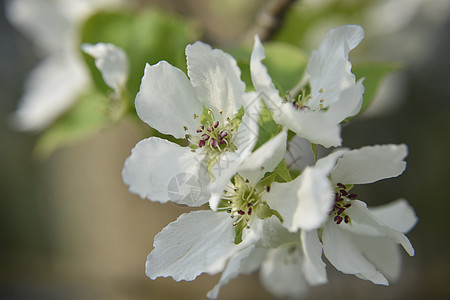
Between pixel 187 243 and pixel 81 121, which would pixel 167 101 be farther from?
pixel 81 121

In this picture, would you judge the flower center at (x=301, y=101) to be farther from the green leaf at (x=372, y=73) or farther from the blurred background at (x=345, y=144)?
the blurred background at (x=345, y=144)

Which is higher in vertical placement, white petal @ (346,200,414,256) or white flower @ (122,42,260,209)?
white flower @ (122,42,260,209)

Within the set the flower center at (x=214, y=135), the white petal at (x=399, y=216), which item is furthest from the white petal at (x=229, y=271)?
the white petal at (x=399, y=216)

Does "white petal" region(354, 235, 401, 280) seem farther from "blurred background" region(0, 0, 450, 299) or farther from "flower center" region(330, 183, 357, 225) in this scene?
"blurred background" region(0, 0, 450, 299)

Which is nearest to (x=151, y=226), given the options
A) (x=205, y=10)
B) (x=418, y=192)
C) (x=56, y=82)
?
(x=56, y=82)

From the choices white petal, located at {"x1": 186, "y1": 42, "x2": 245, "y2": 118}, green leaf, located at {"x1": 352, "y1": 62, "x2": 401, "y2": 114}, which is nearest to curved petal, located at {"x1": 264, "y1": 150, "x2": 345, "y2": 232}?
white petal, located at {"x1": 186, "y1": 42, "x2": 245, "y2": 118}

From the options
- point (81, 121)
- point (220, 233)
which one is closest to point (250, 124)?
point (220, 233)
